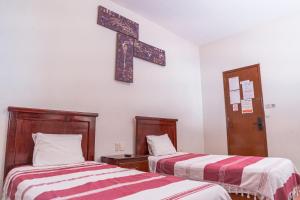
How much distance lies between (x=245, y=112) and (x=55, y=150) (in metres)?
3.35

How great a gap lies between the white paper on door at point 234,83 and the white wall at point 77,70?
3.84 ft

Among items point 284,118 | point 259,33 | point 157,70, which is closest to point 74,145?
point 157,70

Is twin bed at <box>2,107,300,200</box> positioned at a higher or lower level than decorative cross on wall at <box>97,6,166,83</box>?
lower

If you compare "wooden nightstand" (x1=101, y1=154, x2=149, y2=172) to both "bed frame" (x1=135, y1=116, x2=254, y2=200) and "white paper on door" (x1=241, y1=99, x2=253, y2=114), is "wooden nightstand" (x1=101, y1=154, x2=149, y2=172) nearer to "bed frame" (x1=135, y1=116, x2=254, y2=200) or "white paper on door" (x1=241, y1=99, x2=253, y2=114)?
"bed frame" (x1=135, y1=116, x2=254, y2=200)

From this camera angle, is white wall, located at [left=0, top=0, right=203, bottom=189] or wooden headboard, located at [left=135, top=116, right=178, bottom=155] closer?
white wall, located at [left=0, top=0, right=203, bottom=189]

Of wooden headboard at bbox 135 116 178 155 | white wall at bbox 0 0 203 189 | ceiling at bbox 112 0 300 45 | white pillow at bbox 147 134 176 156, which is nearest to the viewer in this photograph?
white wall at bbox 0 0 203 189

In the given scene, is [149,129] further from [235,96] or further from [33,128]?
[235,96]

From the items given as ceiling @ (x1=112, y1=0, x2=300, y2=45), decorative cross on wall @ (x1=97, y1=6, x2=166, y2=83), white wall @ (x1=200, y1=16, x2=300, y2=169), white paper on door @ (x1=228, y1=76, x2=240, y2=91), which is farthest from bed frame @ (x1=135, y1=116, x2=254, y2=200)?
ceiling @ (x1=112, y1=0, x2=300, y2=45)

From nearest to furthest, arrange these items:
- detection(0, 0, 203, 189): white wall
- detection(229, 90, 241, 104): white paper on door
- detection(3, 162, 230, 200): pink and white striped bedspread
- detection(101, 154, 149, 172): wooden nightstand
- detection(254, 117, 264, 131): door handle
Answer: detection(3, 162, 230, 200): pink and white striped bedspread → detection(0, 0, 203, 189): white wall → detection(101, 154, 149, 172): wooden nightstand → detection(254, 117, 264, 131): door handle → detection(229, 90, 241, 104): white paper on door

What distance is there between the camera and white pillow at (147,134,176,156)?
2.97 meters

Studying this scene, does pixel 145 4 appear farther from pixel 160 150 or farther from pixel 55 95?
pixel 160 150

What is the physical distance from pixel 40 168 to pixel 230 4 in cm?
338

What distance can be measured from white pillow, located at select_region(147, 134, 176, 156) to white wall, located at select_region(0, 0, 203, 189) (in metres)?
0.29

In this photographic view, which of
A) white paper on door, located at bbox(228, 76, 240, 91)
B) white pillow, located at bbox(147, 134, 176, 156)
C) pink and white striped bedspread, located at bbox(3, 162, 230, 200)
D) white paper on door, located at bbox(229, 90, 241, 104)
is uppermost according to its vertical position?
white paper on door, located at bbox(228, 76, 240, 91)
